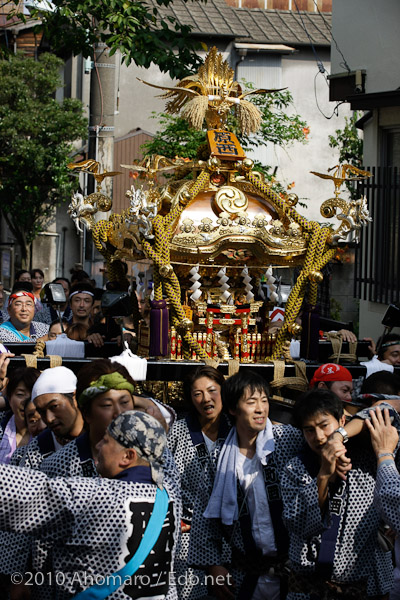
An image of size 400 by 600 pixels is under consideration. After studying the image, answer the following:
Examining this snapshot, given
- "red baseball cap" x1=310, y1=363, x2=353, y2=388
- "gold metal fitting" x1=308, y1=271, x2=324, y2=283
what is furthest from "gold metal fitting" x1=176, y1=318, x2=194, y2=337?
"red baseball cap" x1=310, y1=363, x2=353, y2=388

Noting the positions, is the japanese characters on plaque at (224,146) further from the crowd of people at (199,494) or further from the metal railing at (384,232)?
the metal railing at (384,232)

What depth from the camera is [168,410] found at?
183 inches

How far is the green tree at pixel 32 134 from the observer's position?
1997 cm

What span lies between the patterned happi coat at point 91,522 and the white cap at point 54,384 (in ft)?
3.90

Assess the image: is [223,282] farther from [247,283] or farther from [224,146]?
[224,146]

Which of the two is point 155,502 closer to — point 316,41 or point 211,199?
point 211,199

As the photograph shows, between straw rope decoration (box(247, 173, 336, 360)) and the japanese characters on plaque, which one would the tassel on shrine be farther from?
the japanese characters on plaque

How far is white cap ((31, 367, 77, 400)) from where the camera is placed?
413 centimetres

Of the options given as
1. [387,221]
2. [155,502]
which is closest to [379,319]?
[387,221]

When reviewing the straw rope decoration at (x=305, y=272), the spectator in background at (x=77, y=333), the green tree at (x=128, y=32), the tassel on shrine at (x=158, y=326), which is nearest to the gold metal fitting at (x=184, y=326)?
the tassel on shrine at (x=158, y=326)

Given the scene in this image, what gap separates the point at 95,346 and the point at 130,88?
52.0 feet

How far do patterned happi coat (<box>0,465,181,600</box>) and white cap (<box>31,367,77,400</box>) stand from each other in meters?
1.19

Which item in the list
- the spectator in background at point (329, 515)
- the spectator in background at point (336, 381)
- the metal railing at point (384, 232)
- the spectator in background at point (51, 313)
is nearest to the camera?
the spectator in background at point (329, 515)

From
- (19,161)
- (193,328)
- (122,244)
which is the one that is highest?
(19,161)
